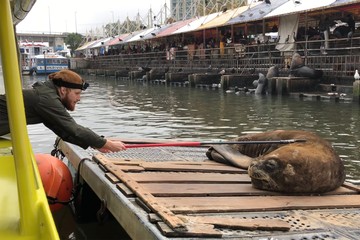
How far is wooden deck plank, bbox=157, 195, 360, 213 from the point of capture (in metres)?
3.65

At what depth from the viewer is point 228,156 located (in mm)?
5707

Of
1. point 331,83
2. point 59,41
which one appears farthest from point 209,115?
point 59,41

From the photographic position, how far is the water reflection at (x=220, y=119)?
34.9 feet

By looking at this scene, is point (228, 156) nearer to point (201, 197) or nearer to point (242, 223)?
point (201, 197)

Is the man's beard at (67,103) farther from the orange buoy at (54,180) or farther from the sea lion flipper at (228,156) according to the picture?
the sea lion flipper at (228,156)

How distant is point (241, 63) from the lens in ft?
85.7

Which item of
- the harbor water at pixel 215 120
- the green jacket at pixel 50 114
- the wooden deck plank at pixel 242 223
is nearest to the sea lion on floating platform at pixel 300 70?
the harbor water at pixel 215 120

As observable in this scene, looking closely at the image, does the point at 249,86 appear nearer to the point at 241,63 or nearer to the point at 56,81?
the point at 241,63

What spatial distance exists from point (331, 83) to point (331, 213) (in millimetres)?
16432

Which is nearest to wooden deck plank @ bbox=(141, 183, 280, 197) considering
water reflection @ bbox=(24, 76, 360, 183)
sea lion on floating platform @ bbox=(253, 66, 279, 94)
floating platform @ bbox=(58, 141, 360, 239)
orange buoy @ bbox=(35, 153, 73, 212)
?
floating platform @ bbox=(58, 141, 360, 239)

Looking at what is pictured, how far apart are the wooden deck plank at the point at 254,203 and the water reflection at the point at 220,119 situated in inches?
120

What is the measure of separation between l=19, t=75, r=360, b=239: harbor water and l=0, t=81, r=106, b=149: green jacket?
155cm

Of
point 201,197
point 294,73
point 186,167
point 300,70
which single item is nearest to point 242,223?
point 201,197

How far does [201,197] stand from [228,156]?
1.73 meters
